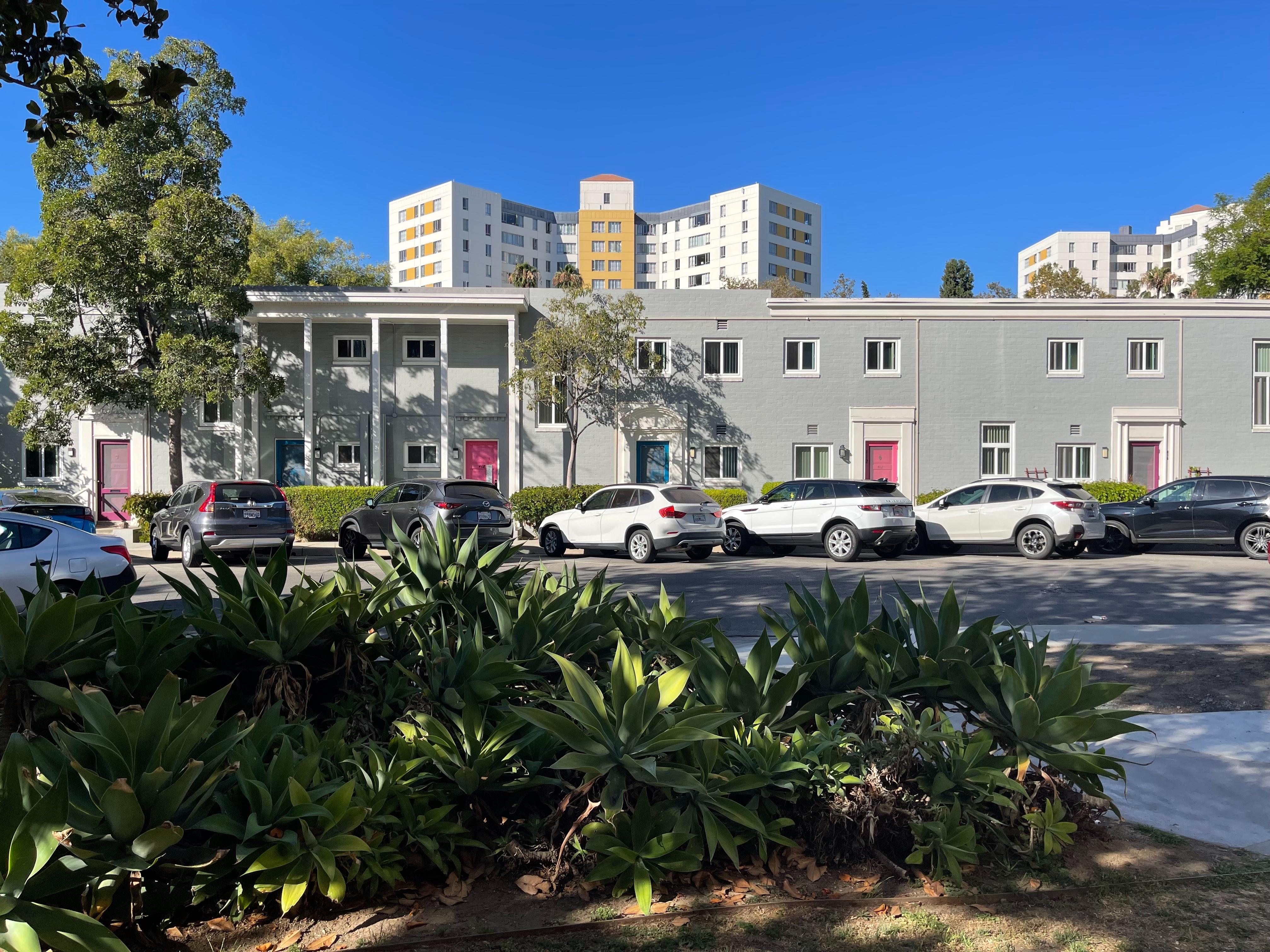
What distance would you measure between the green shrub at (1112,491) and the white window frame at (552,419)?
1553 cm

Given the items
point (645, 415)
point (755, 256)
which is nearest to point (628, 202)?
point (755, 256)

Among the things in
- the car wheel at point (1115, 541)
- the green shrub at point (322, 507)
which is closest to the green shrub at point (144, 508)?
the green shrub at point (322, 507)

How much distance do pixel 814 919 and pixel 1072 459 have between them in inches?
1172

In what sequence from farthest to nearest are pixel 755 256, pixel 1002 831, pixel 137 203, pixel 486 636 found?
pixel 755 256
pixel 137 203
pixel 486 636
pixel 1002 831

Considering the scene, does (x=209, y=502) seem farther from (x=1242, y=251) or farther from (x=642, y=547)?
(x=1242, y=251)

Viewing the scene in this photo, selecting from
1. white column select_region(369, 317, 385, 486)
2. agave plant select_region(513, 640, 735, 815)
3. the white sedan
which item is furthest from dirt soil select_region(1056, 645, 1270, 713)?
white column select_region(369, 317, 385, 486)

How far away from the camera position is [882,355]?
29.7 meters

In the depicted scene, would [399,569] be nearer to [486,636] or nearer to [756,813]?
[486,636]

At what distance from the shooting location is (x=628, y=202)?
4616 inches

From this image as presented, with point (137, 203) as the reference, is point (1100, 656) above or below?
below

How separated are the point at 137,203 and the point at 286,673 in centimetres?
2487

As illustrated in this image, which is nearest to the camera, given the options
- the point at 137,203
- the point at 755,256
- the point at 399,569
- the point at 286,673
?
the point at 286,673

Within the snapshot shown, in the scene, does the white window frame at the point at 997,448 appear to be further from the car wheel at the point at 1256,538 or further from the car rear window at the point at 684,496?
the car rear window at the point at 684,496

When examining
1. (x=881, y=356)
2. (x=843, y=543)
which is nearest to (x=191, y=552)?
(x=843, y=543)
